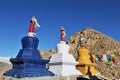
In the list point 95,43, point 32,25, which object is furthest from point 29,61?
point 95,43

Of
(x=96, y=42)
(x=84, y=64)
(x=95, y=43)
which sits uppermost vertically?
(x=96, y=42)

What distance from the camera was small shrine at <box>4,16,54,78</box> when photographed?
7031mm

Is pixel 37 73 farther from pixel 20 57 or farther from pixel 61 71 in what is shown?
pixel 61 71

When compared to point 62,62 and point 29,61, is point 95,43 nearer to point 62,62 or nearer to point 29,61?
point 62,62

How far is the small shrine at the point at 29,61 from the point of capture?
7.03 m

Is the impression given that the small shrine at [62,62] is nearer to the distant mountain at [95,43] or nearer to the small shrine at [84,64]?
the small shrine at [84,64]

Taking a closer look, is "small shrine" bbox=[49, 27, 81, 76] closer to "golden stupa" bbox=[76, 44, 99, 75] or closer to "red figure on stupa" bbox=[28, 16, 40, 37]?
"golden stupa" bbox=[76, 44, 99, 75]

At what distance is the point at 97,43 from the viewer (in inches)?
1271

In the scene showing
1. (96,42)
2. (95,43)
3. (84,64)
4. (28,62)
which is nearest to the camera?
(28,62)

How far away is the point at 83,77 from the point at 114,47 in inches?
811

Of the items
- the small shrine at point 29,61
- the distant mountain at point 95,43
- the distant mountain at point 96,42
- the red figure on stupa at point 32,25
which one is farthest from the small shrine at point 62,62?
the distant mountain at point 96,42

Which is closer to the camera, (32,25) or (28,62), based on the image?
(28,62)

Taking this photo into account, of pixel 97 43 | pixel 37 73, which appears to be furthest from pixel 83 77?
pixel 97 43

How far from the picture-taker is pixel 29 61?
714 cm
